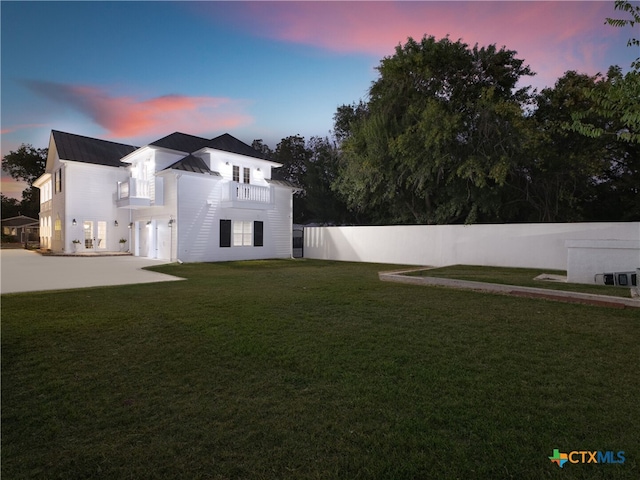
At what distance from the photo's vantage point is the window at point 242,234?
17.2m

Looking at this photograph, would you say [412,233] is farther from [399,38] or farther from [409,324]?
[409,324]

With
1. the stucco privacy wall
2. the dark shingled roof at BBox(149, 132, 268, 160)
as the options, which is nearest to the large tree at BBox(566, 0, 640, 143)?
the stucco privacy wall

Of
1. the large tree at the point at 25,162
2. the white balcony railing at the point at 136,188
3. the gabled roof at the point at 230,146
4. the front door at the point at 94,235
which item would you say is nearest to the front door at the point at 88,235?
the front door at the point at 94,235

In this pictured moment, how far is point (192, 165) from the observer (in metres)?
15.9

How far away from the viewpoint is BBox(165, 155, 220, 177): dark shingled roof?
15.3m

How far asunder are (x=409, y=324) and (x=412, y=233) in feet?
37.6

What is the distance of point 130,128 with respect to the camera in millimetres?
20281

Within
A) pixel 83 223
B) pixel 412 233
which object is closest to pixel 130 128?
pixel 83 223

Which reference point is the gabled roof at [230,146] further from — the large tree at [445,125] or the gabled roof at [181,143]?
the large tree at [445,125]

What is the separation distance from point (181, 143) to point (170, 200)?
4.17 m

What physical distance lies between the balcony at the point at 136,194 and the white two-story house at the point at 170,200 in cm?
4

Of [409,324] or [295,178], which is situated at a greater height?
[295,178]

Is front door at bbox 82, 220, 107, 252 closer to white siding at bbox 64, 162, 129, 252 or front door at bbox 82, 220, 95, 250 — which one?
front door at bbox 82, 220, 95, 250

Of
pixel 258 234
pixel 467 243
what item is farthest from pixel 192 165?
pixel 467 243
